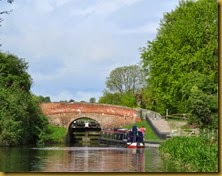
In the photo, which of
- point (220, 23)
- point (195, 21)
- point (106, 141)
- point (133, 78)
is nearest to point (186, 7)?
point (195, 21)

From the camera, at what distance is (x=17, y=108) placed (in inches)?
1176

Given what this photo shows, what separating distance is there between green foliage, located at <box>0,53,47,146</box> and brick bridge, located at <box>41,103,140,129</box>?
307 centimetres

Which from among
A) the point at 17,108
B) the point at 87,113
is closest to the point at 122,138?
the point at 17,108

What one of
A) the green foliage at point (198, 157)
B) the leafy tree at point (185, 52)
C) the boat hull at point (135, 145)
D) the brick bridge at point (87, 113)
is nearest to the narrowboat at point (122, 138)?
the boat hull at point (135, 145)

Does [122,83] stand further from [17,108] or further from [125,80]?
[17,108]

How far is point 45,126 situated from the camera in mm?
36625

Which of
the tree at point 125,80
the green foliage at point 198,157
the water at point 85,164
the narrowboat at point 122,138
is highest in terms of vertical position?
the tree at point 125,80

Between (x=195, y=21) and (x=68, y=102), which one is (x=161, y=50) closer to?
(x=195, y=21)

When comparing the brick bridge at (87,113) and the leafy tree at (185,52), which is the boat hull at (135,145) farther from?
the brick bridge at (87,113)

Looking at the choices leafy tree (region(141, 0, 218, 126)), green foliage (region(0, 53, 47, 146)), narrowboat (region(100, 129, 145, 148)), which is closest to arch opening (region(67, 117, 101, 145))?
narrowboat (region(100, 129, 145, 148))

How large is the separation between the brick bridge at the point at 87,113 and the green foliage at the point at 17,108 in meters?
3.07

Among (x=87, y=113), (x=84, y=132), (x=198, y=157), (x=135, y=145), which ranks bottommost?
(x=198, y=157)

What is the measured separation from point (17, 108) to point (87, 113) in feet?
36.5

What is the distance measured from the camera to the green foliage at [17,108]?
28.8 meters
